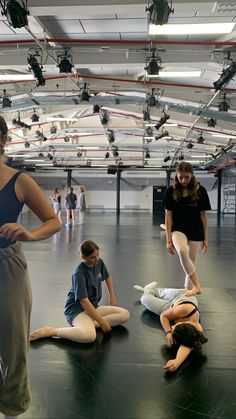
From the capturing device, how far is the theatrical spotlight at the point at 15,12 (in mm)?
3454

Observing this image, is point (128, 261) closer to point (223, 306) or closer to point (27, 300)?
point (223, 306)

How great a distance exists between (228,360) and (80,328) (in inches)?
41.9

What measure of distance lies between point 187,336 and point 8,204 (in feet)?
5.58

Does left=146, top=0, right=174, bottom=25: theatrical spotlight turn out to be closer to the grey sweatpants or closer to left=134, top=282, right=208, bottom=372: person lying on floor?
left=134, top=282, right=208, bottom=372: person lying on floor

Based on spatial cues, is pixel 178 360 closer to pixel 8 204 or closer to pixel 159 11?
pixel 8 204

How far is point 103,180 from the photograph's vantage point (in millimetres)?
22625

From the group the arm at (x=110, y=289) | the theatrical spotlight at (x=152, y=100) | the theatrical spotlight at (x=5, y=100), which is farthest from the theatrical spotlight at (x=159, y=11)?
the theatrical spotlight at (x=5, y=100)

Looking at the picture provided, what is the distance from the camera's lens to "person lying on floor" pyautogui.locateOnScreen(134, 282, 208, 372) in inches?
96.1

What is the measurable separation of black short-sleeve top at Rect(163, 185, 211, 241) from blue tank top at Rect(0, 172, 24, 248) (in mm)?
2337

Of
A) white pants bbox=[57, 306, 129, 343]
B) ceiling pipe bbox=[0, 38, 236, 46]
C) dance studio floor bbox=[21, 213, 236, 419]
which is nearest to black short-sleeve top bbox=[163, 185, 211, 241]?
dance studio floor bbox=[21, 213, 236, 419]

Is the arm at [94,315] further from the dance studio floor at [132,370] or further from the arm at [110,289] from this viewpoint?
the arm at [110,289]

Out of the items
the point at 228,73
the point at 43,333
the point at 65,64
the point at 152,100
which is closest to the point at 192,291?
the point at 43,333

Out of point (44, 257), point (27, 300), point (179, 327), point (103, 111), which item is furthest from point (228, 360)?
point (103, 111)

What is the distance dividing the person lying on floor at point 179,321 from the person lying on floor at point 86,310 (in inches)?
15.4
